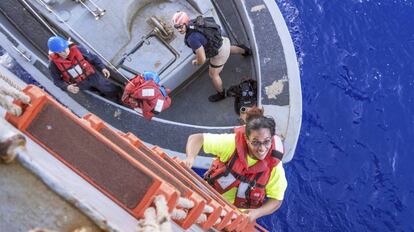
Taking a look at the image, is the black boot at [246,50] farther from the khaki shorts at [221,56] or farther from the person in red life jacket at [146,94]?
the person in red life jacket at [146,94]

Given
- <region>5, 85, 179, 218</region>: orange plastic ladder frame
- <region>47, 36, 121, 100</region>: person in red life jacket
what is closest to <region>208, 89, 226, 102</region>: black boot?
<region>47, 36, 121, 100</region>: person in red life jacket

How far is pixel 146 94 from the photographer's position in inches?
215

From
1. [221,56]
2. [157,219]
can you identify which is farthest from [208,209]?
[221,56]

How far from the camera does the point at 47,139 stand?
7.17 ft

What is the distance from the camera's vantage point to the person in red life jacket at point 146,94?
Answer: 545 centimetres

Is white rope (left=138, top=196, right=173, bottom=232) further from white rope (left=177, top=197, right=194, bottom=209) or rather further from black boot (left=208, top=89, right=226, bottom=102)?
black boot (left=208, top=89, right=226, bottom=102)

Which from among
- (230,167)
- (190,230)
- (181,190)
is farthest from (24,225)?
(230,167)

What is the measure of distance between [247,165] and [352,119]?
3554 millimetres

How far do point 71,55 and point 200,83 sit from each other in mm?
1919

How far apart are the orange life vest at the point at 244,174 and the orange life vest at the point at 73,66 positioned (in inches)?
76.4

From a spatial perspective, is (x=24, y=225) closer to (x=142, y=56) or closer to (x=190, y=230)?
(x=190, y=230)

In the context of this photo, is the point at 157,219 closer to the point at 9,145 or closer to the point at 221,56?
the point at 9,145

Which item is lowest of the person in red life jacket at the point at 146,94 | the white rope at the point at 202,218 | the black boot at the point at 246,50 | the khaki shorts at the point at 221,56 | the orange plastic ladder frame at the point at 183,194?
the black boot at the point at 246,50

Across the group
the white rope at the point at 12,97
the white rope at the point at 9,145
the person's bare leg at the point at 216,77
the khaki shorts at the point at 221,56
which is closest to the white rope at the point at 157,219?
the white rope at the point at 9,145
